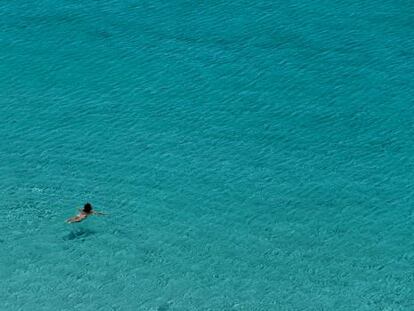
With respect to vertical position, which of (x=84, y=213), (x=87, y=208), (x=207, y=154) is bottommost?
(x=207, y=154)

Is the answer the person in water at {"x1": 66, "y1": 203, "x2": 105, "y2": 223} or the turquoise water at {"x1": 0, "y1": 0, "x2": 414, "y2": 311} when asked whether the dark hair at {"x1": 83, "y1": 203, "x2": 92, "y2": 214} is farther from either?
the turquoise water at {"x1": 0, "y1": 0, "x2": 414, "y2": 311}

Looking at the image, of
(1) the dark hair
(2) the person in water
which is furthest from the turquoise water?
(1) the dark hair

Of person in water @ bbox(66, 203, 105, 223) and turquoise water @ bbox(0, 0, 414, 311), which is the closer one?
turquoise water @ bbox(0, 0, 414, 311)

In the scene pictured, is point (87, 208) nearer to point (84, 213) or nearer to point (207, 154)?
point (84, 213)

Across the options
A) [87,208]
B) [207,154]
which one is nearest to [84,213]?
[87,208]

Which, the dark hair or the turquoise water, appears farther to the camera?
the dark hair

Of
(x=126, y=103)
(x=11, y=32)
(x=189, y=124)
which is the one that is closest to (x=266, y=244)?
(x=189, y=124)

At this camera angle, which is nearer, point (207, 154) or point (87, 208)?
point (87, 208)

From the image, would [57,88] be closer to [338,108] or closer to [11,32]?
[11,32]

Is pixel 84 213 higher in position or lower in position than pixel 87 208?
lower
